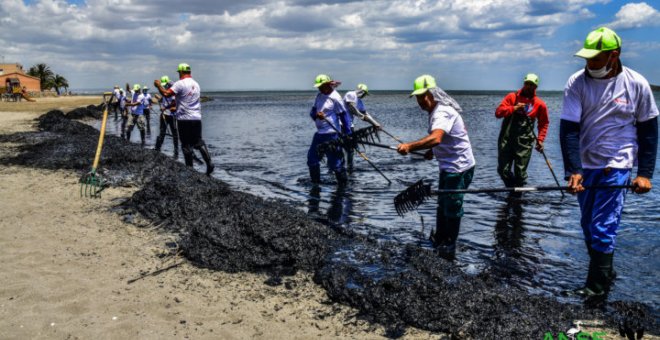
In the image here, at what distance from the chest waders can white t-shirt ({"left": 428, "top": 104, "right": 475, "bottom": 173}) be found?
11.2ft

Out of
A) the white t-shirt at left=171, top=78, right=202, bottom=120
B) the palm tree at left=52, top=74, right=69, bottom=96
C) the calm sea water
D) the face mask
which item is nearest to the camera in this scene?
the face mask

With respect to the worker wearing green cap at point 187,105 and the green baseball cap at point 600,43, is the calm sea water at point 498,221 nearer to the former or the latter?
the worker wearing green cap at point 187,105

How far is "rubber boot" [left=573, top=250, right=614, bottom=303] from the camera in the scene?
4547 millimetres

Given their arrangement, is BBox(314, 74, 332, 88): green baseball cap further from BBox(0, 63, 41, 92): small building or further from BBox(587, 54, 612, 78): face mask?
BBox(0, 63, 41, 92): small building

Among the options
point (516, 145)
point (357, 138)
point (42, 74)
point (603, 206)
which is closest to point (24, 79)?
point (42, 74)

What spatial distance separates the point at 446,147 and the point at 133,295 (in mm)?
3631

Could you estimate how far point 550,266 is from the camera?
586cm

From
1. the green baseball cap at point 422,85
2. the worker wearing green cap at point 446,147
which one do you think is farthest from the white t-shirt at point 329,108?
the green baseball cap at point 422,85

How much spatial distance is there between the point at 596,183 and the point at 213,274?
12.8 ft

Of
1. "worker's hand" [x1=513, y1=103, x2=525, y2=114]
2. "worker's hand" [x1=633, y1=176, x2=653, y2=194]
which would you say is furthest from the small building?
"worker's hand" [x1=633, y1=176, x2=653, y2=194]

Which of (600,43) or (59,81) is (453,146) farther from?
(59,81)

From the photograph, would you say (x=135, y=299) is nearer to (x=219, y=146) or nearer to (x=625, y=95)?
(x=625, y=95)

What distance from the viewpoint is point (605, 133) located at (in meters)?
4.34

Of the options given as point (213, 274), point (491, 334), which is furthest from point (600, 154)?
point (213, 274)
